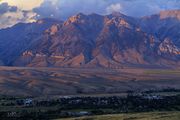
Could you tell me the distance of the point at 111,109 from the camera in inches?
7741

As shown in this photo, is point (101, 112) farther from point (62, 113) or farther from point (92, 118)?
point (92, 118)

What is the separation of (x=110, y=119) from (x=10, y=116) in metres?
42.6

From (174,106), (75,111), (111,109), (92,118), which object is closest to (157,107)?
(174,106)

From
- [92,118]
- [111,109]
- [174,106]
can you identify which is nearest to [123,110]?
[111,109]

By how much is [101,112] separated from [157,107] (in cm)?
2740

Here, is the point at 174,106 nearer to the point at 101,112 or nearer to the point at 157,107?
the point at 157,107

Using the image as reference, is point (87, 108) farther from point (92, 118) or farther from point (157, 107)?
point (92, 118)

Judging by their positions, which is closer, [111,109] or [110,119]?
[110,119]

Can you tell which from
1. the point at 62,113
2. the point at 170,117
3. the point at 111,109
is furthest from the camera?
the point at 111,109

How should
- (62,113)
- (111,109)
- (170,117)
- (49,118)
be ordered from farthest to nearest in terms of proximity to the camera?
(111,109), (62,113), (49,118), (170,117)

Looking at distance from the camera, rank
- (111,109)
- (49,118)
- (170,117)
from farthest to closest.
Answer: (111,109), (49,118), (170,117)

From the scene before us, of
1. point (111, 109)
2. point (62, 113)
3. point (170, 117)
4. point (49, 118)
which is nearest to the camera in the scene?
point (170, 117)

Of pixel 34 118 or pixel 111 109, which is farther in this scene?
pixel 111 109

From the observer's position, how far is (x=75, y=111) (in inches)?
7485
